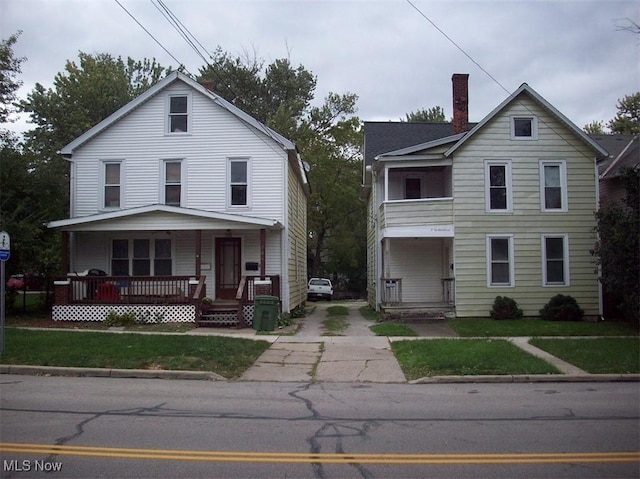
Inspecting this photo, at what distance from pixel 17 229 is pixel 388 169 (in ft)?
42.1

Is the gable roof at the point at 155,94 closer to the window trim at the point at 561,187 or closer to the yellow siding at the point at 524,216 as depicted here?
the yellow siding at the point at 524,216

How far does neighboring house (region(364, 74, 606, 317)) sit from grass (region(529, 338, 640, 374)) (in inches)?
203

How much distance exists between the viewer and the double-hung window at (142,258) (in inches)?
855

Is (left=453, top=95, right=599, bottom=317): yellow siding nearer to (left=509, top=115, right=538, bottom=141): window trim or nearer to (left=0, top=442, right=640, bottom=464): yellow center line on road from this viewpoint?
(left=509, top=115, right=538, bottom=141): window trim

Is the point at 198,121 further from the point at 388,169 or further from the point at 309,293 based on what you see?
the point at 309,293

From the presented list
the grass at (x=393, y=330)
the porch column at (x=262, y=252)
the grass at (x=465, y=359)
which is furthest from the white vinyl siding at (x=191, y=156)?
the grass at (x=465, y=359)

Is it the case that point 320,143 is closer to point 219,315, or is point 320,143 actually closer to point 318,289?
point 318,289

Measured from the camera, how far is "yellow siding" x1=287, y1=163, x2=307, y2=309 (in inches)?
901

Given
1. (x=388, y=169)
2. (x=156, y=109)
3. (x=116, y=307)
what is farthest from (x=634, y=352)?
(x=156, y=109)

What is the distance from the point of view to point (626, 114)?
4359 cm

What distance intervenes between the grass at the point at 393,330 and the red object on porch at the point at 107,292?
8.34 m

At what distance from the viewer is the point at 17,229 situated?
61.7ft

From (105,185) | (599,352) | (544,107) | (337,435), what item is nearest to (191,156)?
(105,185)

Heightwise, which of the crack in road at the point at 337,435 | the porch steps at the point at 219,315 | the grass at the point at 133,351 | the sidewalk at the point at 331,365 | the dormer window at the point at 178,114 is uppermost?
the dormer window at the point at 178,114
